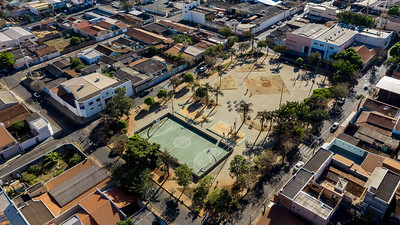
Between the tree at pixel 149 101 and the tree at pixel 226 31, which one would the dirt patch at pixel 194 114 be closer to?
the tree at pixel 149 101

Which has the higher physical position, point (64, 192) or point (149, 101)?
point (149, 101)

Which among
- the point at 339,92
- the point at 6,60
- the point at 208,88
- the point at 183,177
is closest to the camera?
the point at 183,177

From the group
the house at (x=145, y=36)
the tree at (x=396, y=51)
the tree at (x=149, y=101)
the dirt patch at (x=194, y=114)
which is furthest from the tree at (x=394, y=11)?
the tree at (x=149, y=101)

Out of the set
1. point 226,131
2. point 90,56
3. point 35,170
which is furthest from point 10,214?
point 90,56

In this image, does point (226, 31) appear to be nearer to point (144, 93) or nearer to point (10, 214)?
point (144, 93)

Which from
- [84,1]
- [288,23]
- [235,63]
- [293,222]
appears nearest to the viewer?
[293,222]

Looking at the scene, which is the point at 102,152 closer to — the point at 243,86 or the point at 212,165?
the point at 212,165

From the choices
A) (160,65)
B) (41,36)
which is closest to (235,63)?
(160,65)
